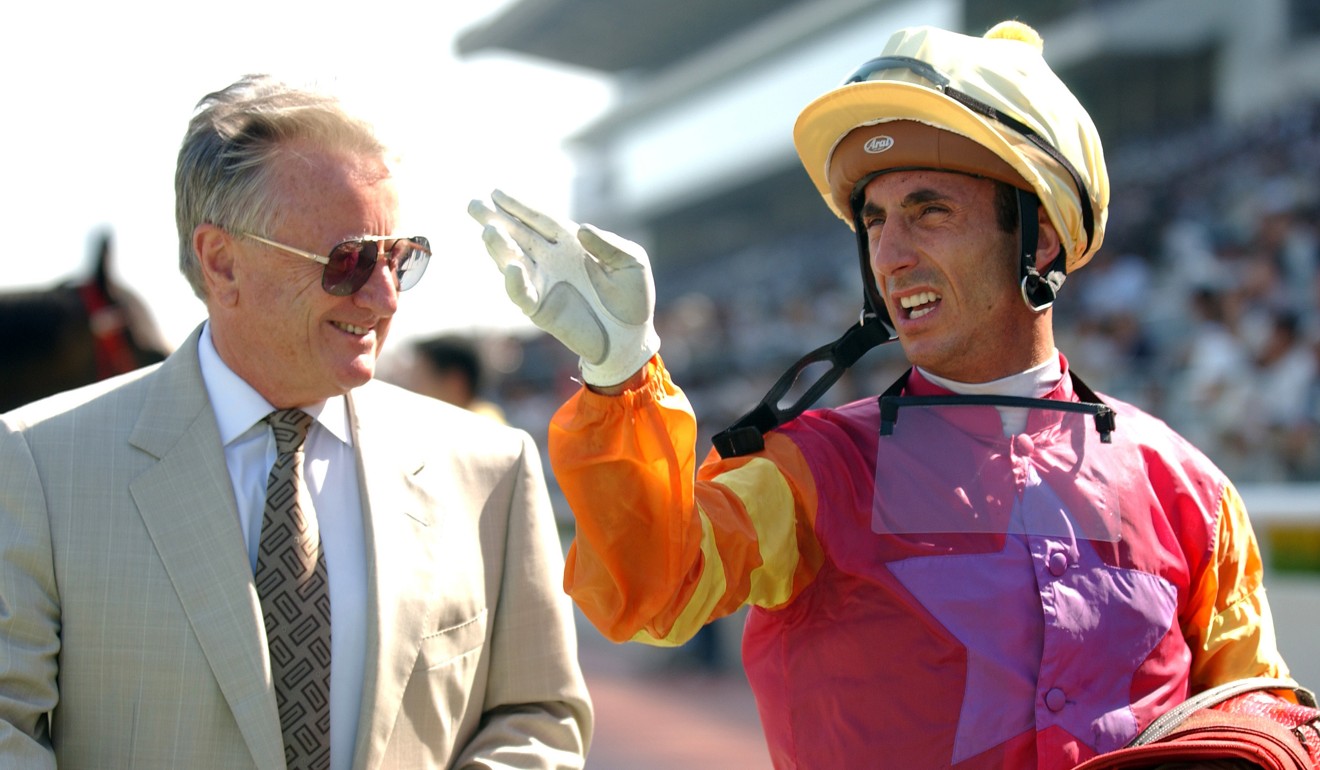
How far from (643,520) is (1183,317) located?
8.15 metres

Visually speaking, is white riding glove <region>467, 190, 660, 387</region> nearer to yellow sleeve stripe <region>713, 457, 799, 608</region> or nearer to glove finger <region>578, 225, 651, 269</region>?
glove finger <region>578, 225, 651, 269</region>

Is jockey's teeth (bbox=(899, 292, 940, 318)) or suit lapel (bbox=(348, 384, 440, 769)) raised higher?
jockey's teeth (bbox=(899, 292, 940, 318))

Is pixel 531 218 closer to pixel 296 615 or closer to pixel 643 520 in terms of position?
pixel 643 520

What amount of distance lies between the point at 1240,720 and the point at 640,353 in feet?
3.45

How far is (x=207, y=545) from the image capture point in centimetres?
222

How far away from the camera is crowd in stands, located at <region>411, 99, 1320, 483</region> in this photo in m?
7.36

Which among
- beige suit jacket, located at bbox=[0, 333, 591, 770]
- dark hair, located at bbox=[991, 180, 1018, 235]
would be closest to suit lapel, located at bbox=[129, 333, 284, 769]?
beige suit jacket, located at bbox=[0, 333, 591, 770]

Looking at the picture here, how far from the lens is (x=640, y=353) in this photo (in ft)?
6.59

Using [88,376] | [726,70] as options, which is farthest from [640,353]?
[726,70]

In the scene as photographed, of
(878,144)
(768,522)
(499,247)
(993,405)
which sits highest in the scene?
(878,144)

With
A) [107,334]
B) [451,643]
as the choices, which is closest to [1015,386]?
[451,643]

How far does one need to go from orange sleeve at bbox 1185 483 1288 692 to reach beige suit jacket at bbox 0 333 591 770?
107 centimetres

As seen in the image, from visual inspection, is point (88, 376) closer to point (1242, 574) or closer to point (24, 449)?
point (24, 449)

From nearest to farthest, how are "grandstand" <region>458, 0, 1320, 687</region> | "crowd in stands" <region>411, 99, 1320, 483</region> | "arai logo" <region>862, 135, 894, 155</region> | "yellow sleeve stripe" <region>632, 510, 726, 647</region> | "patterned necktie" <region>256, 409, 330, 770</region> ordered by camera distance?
"yellow sleeve stripe" <region>632, 510, 726, 647</region>, "patterned necktie" <region>256, 409, 330, 770</region>, "arai logo" <region>862, 135, 894, 155</region>, "crowd in stands" <region>411, 99, 1320, 483</region>, "grandstand" <region>458, 0, 1320, 687</region>
